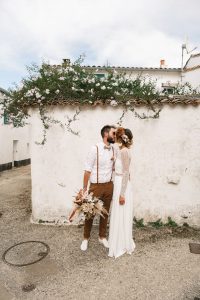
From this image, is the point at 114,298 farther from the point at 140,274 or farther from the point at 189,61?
the point at 189,61

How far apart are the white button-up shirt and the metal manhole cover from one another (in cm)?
169

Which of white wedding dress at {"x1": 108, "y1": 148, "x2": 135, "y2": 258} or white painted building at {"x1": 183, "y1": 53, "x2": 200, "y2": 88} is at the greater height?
white painted building at {"x1": 183, "y1": 53, "x2": 200, "y2": 88}

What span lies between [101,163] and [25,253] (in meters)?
2.25

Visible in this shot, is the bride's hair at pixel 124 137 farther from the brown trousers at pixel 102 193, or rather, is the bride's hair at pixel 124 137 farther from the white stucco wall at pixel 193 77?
the white stucco wall at pixel 193 77

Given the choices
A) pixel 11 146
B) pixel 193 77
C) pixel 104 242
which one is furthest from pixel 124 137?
pixel 193 77

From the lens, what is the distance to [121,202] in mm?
5133

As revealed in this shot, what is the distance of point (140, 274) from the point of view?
470 cm

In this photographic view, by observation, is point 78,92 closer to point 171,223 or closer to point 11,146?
point 171,223

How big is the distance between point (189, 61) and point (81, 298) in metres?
23.2

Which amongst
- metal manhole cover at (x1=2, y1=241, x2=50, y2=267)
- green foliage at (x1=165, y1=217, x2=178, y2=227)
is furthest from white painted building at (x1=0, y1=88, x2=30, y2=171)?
green foliage at (x1=165, y1=217, x2=178, y2=227)

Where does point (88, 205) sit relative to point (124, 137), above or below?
below

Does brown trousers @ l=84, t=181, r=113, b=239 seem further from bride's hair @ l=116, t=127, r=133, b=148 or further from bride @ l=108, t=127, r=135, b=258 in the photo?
bride's hair @ l=116, t=127, r=133, b=148

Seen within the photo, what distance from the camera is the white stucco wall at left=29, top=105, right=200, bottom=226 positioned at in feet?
21.9

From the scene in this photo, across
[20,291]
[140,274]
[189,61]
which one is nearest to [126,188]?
[140,274]
